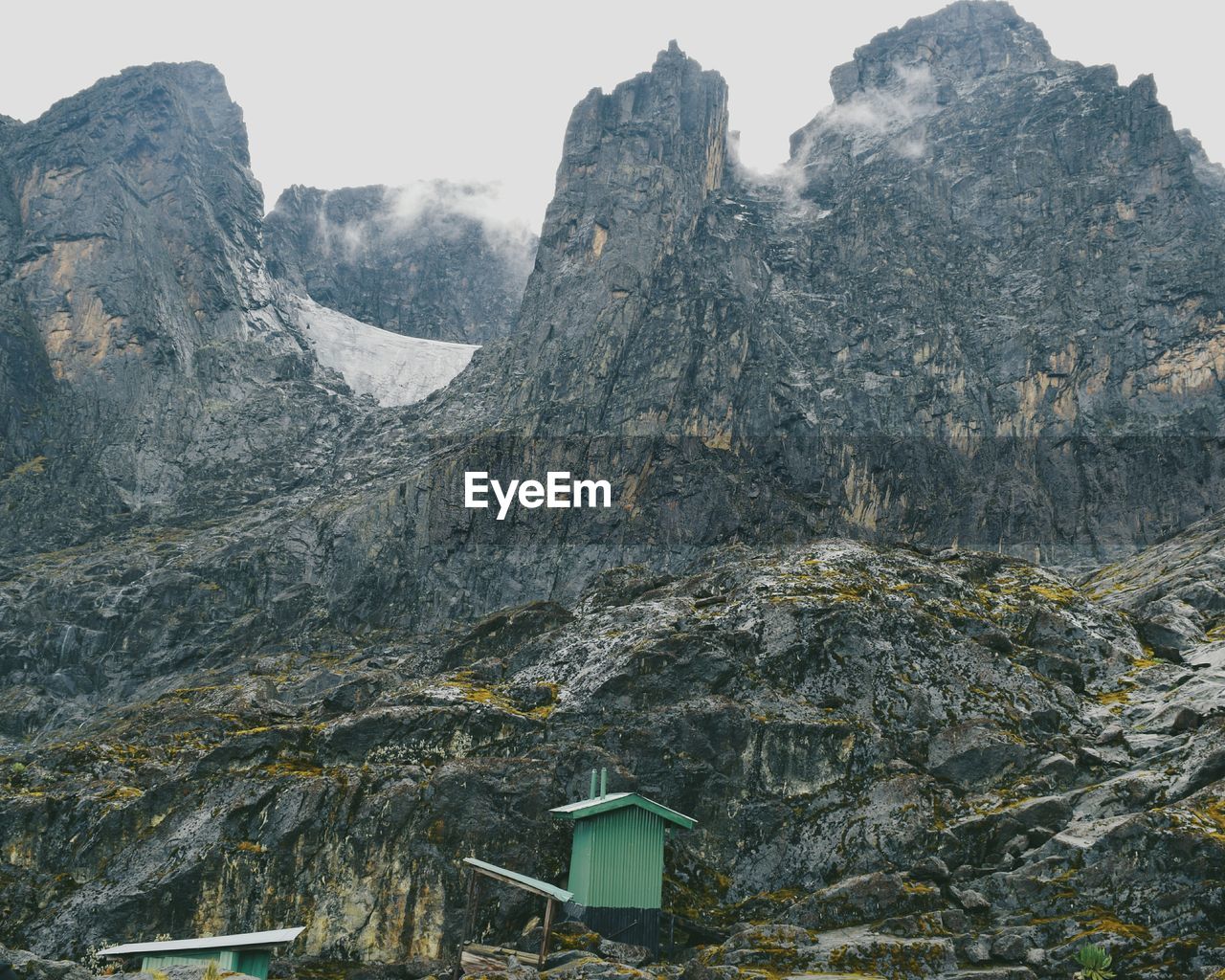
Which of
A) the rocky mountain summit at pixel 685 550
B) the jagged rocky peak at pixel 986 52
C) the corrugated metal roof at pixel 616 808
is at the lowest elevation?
the corrugated metal roof at pixel 616 808

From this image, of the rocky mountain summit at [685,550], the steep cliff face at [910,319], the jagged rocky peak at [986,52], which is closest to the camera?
the rocky mountain summit at [685,550]

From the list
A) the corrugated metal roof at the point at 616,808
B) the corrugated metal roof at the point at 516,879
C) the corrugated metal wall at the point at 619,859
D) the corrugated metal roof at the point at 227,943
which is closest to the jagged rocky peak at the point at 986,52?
the corrugated metal roof at the point at 616,808

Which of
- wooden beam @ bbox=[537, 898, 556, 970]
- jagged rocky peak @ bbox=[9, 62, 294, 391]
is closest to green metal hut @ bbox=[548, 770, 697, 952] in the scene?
wooden beam @ bbox=[537, 898, 556, 970]

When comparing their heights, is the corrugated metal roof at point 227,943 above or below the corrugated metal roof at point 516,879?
below

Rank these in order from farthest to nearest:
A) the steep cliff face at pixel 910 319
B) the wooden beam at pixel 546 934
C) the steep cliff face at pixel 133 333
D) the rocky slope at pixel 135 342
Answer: the steep cliff face at pixel 133 333
the rocky slope at pixel 135 342
the steep cliff face at pixel 910 319
the wooden beam at pixel 546 934

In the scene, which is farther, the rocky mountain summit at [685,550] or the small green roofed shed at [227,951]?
the rocky mountain summit at [685,550]

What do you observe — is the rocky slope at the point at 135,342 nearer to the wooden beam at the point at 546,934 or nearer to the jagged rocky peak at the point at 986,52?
the jagged rocky peak at the point at 986,52

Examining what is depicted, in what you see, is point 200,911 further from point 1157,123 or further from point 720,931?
point 1157,123

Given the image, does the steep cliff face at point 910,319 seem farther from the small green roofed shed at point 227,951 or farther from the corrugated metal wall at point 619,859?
the small green roofed shed at point 227,951

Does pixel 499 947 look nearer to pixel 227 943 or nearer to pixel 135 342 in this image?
pixel 227 943

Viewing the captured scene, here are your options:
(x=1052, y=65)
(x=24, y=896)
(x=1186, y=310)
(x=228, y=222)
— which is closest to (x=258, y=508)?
(x=228, y=222)
